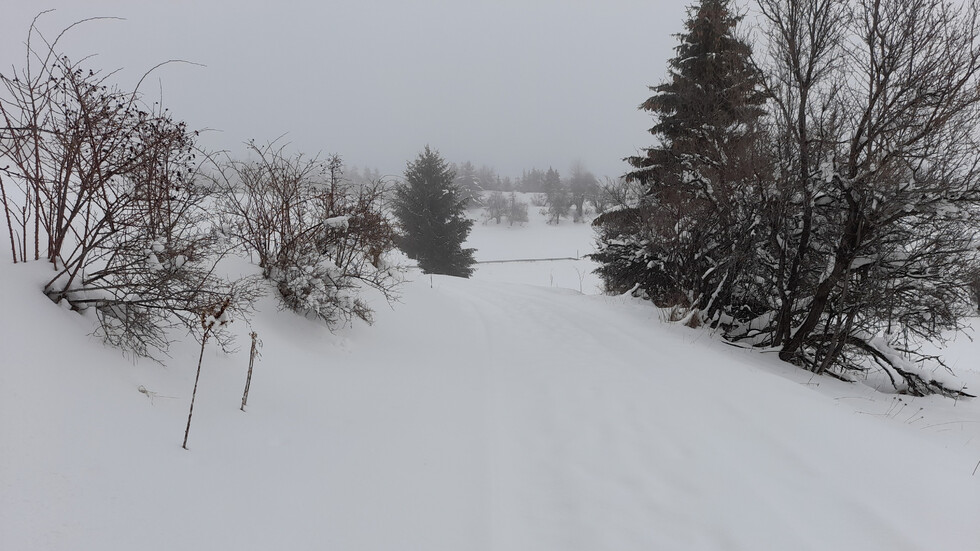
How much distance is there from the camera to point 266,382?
10.7ft

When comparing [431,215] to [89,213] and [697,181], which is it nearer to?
[697,181]

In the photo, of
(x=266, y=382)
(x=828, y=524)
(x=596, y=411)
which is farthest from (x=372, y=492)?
(x=828, y=524)

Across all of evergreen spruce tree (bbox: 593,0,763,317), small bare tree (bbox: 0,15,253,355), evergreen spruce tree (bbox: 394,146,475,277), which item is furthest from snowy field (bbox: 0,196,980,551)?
evergreen spruce tree (bbox: 394,146,475,277)

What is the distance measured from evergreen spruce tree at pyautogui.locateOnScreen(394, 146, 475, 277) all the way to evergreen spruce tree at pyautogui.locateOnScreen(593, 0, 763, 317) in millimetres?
9711

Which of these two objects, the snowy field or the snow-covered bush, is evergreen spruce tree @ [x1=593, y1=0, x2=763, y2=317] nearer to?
the snowy field

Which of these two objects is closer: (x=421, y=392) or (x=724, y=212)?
(x=421, y=392)

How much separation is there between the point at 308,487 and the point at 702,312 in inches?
311

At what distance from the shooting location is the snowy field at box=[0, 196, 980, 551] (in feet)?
5.75

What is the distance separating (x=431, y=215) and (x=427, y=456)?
1741 cm

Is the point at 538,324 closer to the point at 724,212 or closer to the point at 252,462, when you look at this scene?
the point at 724,212

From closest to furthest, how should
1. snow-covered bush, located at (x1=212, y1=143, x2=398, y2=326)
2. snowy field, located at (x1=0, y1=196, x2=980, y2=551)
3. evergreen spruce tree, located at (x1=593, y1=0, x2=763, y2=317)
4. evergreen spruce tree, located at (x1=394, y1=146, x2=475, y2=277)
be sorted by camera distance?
snowy field, located at (x1=0, y1=196, x2=980, y2=551) → snow-covered bush, located at (x1=212, y1=143, x2=398, y2=326) → evergreen spruce tree, located at (x1=593, y1=0, x2=763, y2=317) → evergreen spruce tree, located at (x1=394, y1=146, x2=475, y2=277)

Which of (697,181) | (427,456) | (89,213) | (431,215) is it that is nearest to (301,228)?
(89,213)

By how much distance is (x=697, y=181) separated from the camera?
820cm

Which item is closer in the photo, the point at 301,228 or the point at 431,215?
the point at 301,228
